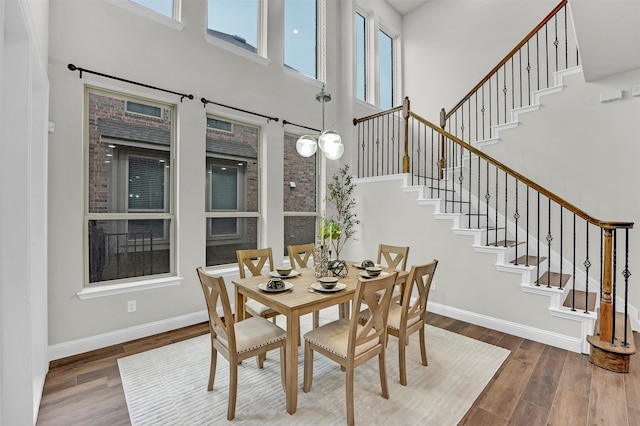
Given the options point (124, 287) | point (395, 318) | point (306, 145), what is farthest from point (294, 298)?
point (124, 287)

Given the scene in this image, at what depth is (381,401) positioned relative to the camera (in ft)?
7.20

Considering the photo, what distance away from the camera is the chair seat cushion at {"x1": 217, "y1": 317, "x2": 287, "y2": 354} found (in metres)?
2.12

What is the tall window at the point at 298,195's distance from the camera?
188 inches

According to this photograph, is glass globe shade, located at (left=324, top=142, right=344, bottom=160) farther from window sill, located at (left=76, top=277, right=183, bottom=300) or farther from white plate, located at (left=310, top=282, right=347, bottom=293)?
window sill, located at (left=76, top=277, right=183, bottom=300)

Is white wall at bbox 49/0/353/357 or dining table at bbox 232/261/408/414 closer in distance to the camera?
dining table at bbox 232/261/408/414

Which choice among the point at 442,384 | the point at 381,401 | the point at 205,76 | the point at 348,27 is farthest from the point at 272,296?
the point at 348,27

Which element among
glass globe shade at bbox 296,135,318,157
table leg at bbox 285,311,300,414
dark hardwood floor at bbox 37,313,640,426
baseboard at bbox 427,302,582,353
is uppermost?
glass globe shade at bbox 296,135,318,157

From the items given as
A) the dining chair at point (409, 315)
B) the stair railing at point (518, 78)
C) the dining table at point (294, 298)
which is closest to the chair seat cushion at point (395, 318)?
the dining chair at point (409, 315)

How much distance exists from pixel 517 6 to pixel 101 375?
25.0 feet

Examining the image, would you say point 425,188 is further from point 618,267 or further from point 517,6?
point 517,6

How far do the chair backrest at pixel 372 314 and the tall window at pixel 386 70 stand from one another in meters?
5.42

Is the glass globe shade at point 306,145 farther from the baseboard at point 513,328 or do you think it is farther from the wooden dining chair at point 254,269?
the baseboard at point 513,328

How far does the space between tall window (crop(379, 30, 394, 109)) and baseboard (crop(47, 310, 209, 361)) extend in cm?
549

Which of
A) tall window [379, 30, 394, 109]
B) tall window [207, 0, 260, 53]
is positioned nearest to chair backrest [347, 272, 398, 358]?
tall window [207, 0, 260, 53]
